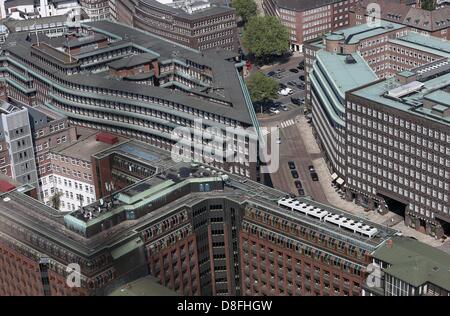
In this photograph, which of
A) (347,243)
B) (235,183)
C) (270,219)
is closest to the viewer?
(347,243)

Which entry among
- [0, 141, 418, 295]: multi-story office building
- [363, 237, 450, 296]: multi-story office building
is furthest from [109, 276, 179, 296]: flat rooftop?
[363, 237, 450, 296]: multi-story office building

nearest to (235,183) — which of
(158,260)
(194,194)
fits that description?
(194,194)

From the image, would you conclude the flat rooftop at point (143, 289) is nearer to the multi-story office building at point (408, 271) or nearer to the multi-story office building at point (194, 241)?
the multi-story office building at point (194, 241)

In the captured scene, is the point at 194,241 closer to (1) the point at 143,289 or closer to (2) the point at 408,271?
(1) the point at 143,289

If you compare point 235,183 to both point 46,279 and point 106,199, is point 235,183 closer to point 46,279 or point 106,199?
point 106,199

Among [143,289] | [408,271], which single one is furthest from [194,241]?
[408,271]

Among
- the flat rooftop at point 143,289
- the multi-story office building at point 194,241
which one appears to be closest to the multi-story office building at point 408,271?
the multi-story office building at point 194,241

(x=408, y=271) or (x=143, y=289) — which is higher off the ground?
(x=408, y=271)
